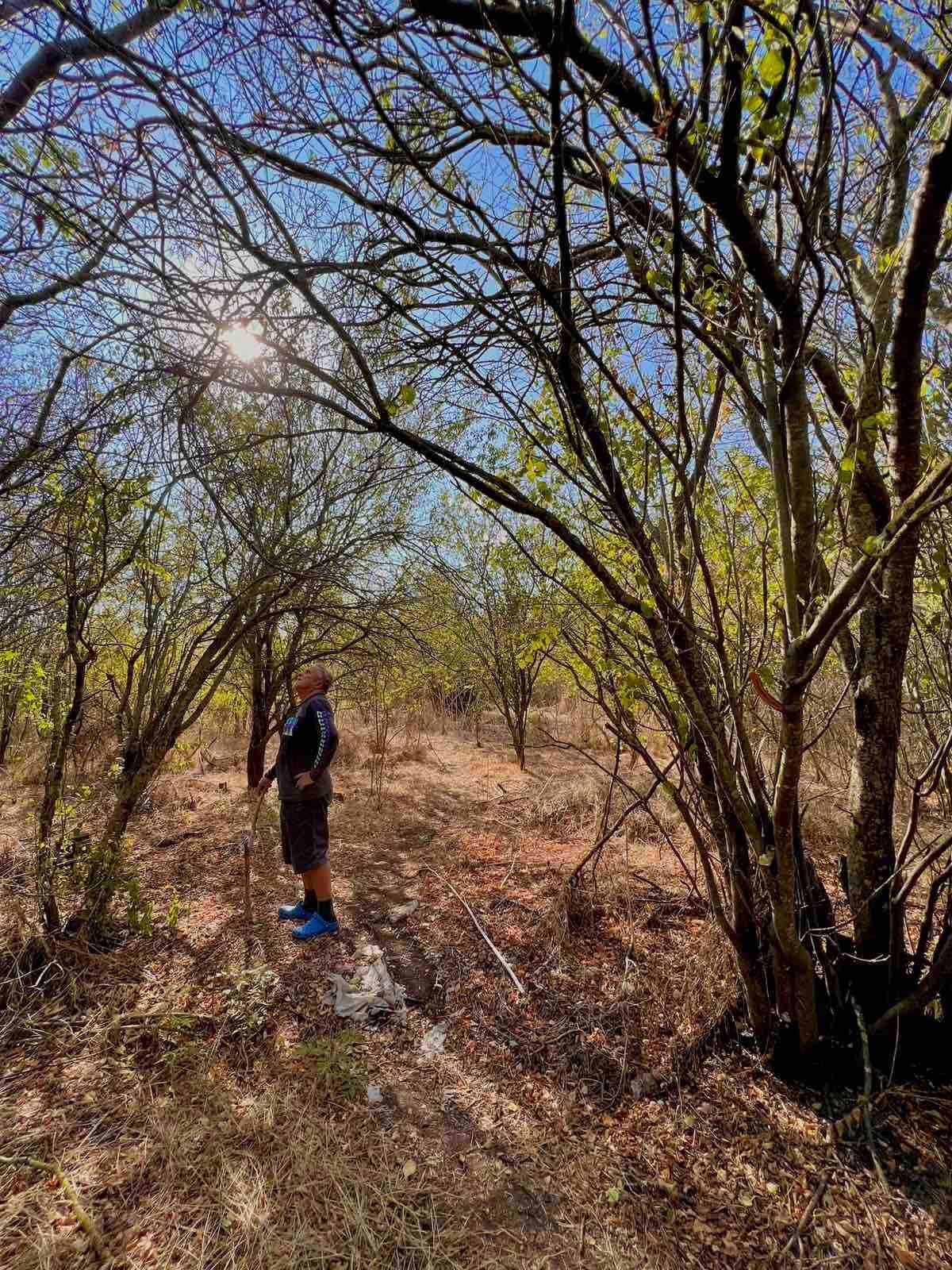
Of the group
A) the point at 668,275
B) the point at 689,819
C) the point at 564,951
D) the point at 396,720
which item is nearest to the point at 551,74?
the point at 668,275

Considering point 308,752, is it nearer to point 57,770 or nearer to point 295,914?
point 295,914

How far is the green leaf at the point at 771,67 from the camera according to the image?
1146 mm

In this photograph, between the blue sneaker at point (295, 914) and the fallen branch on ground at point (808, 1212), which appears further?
the blue sneaker at point (295, 914)

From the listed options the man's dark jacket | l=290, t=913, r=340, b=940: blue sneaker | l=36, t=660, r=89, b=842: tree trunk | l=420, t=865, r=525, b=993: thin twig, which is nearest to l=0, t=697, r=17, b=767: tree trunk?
l=36, t=660, r=89, b=842: tree trunk

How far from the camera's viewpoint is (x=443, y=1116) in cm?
210

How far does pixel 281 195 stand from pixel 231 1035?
3755mm

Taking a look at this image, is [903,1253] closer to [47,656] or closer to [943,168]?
[943,168]

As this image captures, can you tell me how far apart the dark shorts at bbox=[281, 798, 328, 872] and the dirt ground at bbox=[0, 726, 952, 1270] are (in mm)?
507

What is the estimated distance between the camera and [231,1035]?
248 centimetres

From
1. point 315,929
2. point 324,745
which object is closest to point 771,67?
point 324,745

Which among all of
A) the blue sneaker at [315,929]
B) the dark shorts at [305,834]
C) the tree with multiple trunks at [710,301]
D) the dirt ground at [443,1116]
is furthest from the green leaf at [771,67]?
the blue sneaker at [315,929]

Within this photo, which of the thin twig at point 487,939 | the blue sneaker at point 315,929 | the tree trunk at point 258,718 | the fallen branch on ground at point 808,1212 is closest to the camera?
the fallen branch on ground at point 808,1212

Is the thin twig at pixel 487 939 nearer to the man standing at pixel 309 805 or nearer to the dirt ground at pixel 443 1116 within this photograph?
the dirt ground at pixel 443 1116

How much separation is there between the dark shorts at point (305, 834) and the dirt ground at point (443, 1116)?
0.51 metres
